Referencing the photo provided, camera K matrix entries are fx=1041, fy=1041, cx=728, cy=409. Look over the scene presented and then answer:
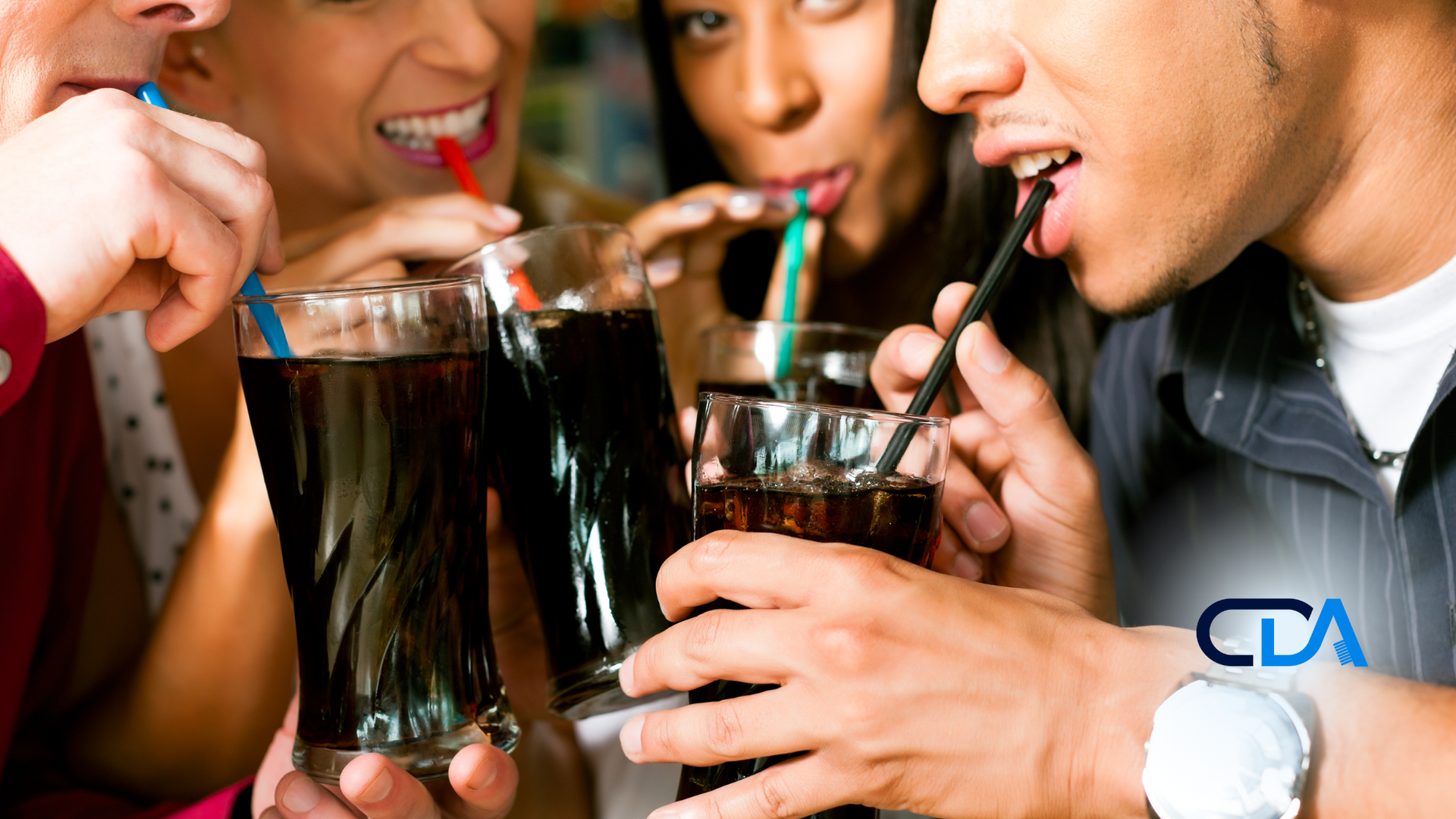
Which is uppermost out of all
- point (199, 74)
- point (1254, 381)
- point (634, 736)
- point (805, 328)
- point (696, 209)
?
point (199, 74)

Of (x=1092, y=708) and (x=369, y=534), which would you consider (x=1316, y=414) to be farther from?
(x=369, y=534)

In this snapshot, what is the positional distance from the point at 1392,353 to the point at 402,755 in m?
1.22

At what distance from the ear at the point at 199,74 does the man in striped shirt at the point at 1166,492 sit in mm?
982

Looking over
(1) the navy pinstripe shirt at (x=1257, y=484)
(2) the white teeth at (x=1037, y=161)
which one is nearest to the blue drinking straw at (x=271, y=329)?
(2) the white teeth at (x=1037, y=161)

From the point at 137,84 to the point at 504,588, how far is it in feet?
2.16

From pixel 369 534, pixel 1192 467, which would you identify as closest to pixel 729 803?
pixel 369 534

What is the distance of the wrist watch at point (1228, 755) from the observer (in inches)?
31.7

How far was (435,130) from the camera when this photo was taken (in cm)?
159

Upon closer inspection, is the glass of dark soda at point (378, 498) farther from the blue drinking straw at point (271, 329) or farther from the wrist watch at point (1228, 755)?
the wrist watch at point (1228, 755)

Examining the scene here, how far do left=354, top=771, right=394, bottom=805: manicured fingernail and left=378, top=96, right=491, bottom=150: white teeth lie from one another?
1.05m

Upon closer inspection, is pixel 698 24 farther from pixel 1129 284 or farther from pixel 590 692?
pixel 590 692

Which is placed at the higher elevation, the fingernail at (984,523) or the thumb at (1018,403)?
the thumb at (1018,403)

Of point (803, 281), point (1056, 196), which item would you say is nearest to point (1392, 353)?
point (1056, 196)

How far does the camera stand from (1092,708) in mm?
833
